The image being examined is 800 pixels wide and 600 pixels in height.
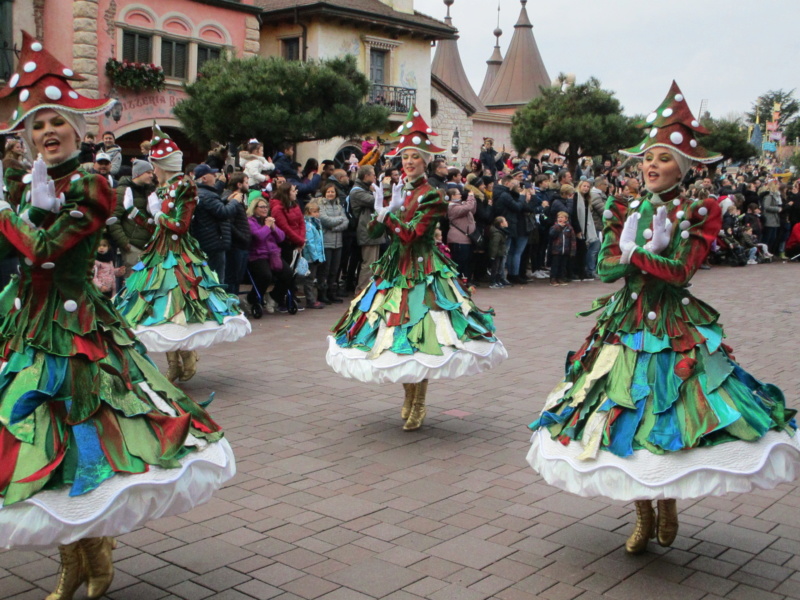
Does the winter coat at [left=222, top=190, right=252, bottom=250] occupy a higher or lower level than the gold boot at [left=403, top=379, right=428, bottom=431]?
higher

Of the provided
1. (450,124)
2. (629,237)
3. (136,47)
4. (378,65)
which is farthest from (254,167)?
(450,124)

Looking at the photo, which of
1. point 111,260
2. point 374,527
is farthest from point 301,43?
point 374,527

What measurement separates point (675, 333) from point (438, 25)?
29.5 m

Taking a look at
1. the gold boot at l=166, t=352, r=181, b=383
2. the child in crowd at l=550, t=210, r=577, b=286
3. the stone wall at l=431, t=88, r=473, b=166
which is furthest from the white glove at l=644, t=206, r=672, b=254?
the stone wall at l=431, t=88, r=473, b=166

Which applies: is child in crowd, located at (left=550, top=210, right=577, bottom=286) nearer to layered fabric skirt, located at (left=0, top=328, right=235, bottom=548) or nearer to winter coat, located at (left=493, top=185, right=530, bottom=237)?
winter coat, located at (left=493, top=185, right=530, bottom=237)

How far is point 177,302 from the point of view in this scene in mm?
7770

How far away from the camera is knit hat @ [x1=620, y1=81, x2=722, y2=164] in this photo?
179 inches

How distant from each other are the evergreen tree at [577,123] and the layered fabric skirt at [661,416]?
83.7 feet

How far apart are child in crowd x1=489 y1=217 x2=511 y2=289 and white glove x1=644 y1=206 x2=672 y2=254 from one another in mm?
11337

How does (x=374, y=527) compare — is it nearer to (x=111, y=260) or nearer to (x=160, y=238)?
(x=160, y=238)

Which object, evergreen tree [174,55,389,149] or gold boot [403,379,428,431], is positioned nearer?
gold boot [403,379,428,431]

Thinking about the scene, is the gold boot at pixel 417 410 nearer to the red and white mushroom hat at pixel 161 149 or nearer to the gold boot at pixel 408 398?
the gold boot at pixel 408 398

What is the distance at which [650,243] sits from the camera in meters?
4.41

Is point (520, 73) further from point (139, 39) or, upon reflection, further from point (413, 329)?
point (413, 329)
